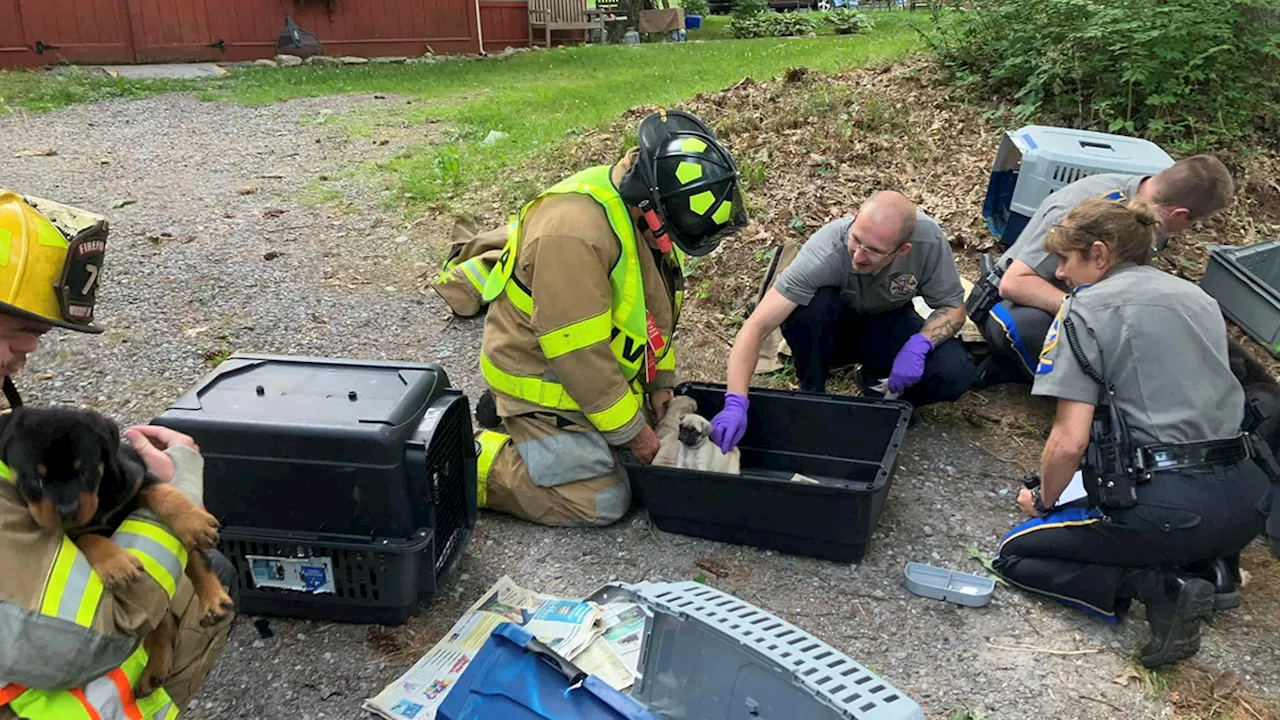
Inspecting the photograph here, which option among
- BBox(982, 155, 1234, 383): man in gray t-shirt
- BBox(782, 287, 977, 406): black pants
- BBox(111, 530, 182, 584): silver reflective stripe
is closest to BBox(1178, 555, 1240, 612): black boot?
BBox(782, 287, 977, 406): black pants

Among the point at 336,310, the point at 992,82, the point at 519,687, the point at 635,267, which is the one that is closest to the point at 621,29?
the point at 992,82

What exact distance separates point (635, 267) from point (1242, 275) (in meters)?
3.18

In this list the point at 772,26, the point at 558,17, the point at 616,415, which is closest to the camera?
the point at 616,415

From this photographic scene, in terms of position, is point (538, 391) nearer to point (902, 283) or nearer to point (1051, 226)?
point (902, 283)

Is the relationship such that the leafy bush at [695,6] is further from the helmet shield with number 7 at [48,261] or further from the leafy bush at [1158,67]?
the helmet shield with number 7 at [48,261]

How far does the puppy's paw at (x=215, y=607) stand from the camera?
215 centimetres

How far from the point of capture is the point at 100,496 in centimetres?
194

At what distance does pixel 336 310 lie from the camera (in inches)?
217

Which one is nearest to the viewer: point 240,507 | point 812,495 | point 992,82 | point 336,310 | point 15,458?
point 15,458

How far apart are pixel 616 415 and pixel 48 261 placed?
181 centimetres

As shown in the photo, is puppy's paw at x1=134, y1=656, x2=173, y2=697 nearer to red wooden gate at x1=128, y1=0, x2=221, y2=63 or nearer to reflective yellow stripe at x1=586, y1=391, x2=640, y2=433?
reflective yellow stripe at x1=586, y1=391, x2=640, y2=433

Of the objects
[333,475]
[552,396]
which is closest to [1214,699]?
[552,396]

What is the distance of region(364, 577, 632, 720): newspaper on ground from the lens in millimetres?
2627

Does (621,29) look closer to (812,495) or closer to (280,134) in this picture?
(280,134)
